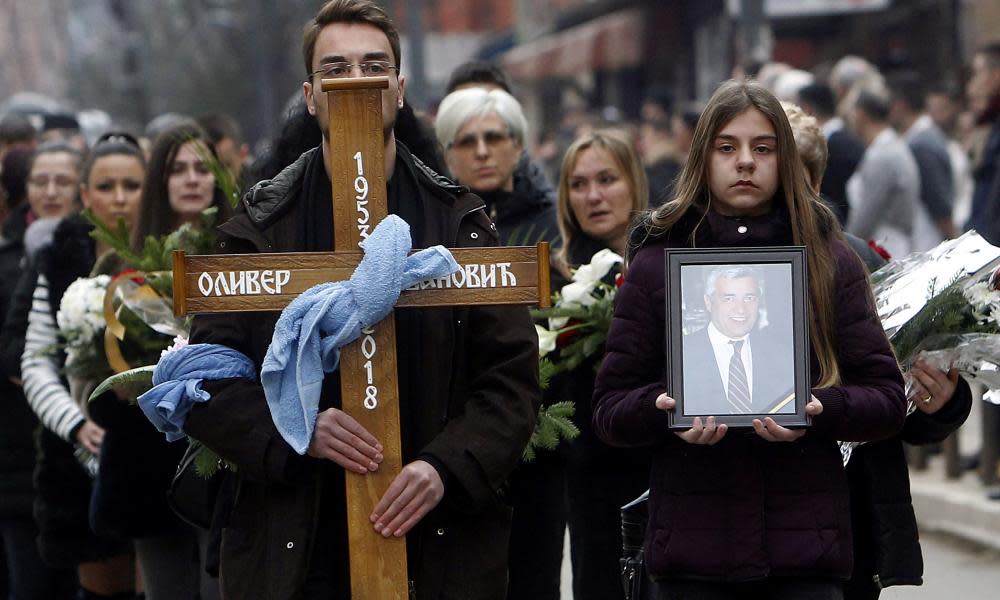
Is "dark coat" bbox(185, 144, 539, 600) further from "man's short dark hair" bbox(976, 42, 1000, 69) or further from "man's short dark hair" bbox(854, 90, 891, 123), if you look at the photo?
"man's short dark hair" bbox(854, 90, 891, 123)

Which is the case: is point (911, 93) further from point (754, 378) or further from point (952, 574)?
point (754, 378)

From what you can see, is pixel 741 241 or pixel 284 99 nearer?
pixel 741 241

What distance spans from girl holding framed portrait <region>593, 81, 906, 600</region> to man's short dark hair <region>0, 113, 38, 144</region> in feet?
24.3

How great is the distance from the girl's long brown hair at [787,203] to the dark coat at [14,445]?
3536 mm

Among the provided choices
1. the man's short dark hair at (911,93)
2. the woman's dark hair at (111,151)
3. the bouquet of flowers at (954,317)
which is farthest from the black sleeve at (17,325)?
the man's short dark hair at (911,93)

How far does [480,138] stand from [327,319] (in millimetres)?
2947

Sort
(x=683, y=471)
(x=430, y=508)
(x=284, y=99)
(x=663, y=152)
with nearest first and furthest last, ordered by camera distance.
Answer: (x=430, y=508) → (x=683, y=471) → (x=663, y=152) → (x=284, y=99)

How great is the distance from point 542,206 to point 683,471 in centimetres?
263

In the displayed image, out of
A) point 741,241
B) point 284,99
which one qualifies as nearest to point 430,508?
point 741,241

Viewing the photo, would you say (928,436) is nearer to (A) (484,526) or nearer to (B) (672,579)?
(B) (672,579)

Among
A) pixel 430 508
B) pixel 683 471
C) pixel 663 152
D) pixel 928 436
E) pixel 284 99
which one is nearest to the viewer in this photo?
pixel 430 508

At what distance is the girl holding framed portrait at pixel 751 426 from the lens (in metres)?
4.36

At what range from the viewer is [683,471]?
14.6 ft

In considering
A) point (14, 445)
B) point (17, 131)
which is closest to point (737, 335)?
point (14, 445)
